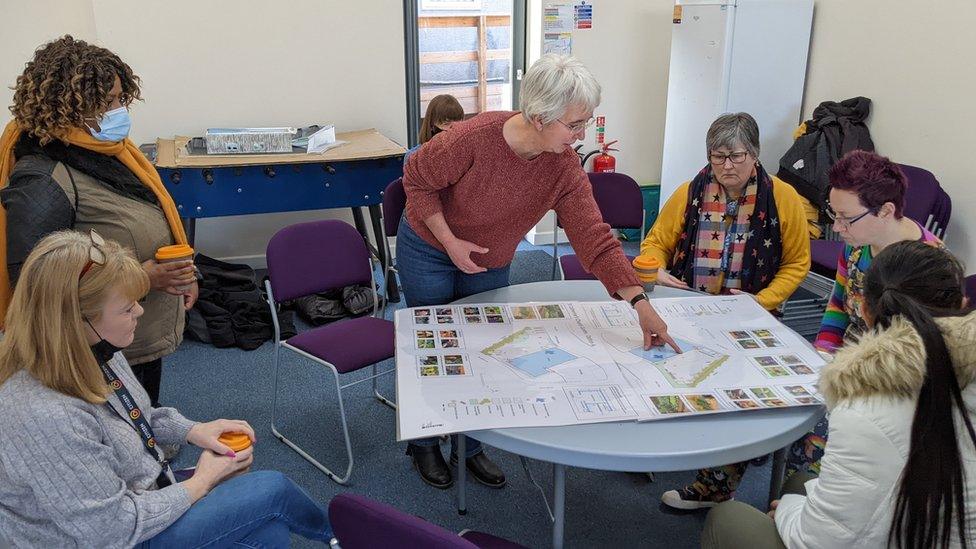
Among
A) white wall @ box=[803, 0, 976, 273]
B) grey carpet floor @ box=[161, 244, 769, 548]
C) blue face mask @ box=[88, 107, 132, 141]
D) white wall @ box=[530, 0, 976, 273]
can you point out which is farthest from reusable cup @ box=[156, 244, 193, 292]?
white wall @ box=[803, 0, 976, 273]

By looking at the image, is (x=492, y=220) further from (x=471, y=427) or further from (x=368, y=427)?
(x=368, y=427)

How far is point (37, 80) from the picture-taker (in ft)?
6.65

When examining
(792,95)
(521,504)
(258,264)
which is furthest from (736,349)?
(258,264)

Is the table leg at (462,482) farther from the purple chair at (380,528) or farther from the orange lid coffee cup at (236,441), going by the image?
the purple chair at (380,528)

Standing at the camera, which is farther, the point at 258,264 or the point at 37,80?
the point at 258,264

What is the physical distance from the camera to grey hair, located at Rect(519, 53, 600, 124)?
6.04 ft

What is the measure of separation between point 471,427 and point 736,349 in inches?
30.7

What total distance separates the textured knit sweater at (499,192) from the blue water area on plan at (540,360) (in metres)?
0.34

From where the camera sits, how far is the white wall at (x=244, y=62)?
163 inches

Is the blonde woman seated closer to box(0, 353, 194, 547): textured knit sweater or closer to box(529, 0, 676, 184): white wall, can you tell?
box(0, 353, 194, 547): textured knit sweater

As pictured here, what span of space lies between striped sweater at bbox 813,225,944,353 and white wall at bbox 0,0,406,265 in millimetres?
3106

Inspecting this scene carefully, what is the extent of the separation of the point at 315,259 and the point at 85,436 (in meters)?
1.49

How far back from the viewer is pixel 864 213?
2.08 meters

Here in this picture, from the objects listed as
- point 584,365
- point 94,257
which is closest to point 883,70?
point 584,365
